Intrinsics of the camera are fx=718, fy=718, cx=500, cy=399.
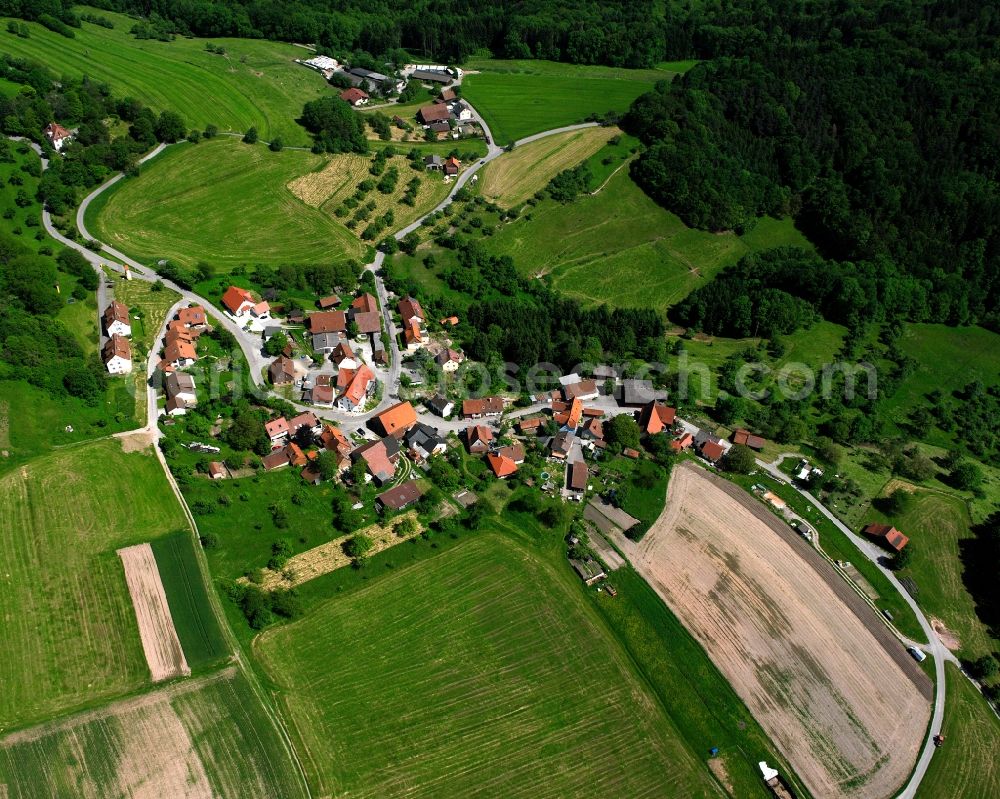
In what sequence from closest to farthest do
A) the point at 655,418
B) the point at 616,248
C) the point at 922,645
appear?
the point at 922,645 → the point at 655,418 → the point at 616,248

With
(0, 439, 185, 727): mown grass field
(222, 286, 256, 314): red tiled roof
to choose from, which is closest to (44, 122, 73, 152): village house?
(222, 286, 256, 314): red tiled roof

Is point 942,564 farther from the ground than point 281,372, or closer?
closer

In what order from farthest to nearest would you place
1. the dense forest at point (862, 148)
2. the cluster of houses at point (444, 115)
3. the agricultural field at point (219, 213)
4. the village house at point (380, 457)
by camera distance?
the cluster of houses at point (444, 115) → the dense forest at point (862, 148) → the agricultural field at point (219, 213) → the village house at point (380, 457)

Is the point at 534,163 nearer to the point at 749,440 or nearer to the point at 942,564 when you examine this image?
the point at 749,440

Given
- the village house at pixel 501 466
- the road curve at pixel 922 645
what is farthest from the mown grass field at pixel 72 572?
the road curve at pixel 922 645

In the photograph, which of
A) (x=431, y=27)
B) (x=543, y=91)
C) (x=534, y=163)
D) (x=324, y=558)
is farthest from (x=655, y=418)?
(x=431, y=27)

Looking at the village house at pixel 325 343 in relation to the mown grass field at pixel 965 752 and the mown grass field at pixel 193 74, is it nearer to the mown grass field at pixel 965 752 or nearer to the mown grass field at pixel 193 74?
the mown grass field at pixel 193 74
